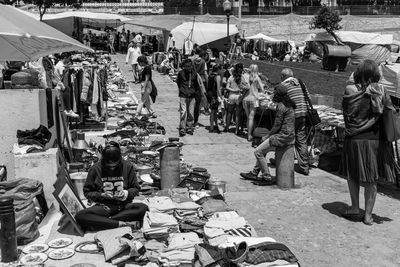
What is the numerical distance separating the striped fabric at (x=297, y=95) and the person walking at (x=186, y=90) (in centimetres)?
357

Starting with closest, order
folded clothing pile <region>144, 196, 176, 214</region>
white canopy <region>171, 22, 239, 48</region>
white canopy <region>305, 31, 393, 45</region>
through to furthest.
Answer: folded clothing pile <region>144, 196, 176, 214</region>
white canopy <region>171, 22, 239, 48</region>
white canopy <region>305, 31, 393, 45</region>

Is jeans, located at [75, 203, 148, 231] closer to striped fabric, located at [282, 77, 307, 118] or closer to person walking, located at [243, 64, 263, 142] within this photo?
striped fabric, located at [282, 77, 307, 118]

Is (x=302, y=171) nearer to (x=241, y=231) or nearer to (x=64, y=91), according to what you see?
(x=241, y=231)

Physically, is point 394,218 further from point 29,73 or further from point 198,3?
point 198,3

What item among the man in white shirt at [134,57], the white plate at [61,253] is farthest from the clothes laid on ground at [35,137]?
the man in white shirt at [134,57]

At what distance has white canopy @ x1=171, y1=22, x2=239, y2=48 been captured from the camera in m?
24.7

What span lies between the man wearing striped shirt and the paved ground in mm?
298

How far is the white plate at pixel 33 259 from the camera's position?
5.21 m

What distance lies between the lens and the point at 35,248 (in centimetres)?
556

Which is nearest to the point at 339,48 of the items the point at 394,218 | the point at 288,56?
the point at 288,56

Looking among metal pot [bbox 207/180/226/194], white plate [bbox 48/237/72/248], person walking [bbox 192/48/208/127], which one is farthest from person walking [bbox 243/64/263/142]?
white plate [bbox 48/237/72/248]

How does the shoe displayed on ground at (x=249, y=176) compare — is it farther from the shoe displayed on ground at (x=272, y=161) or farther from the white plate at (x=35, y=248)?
the white plate at (x=35, y=248)

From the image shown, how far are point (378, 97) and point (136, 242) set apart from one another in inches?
138

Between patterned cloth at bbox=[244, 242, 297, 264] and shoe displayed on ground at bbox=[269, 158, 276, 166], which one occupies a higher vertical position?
A: patterned cloth at bbox=[244, 242, 297, 264]
